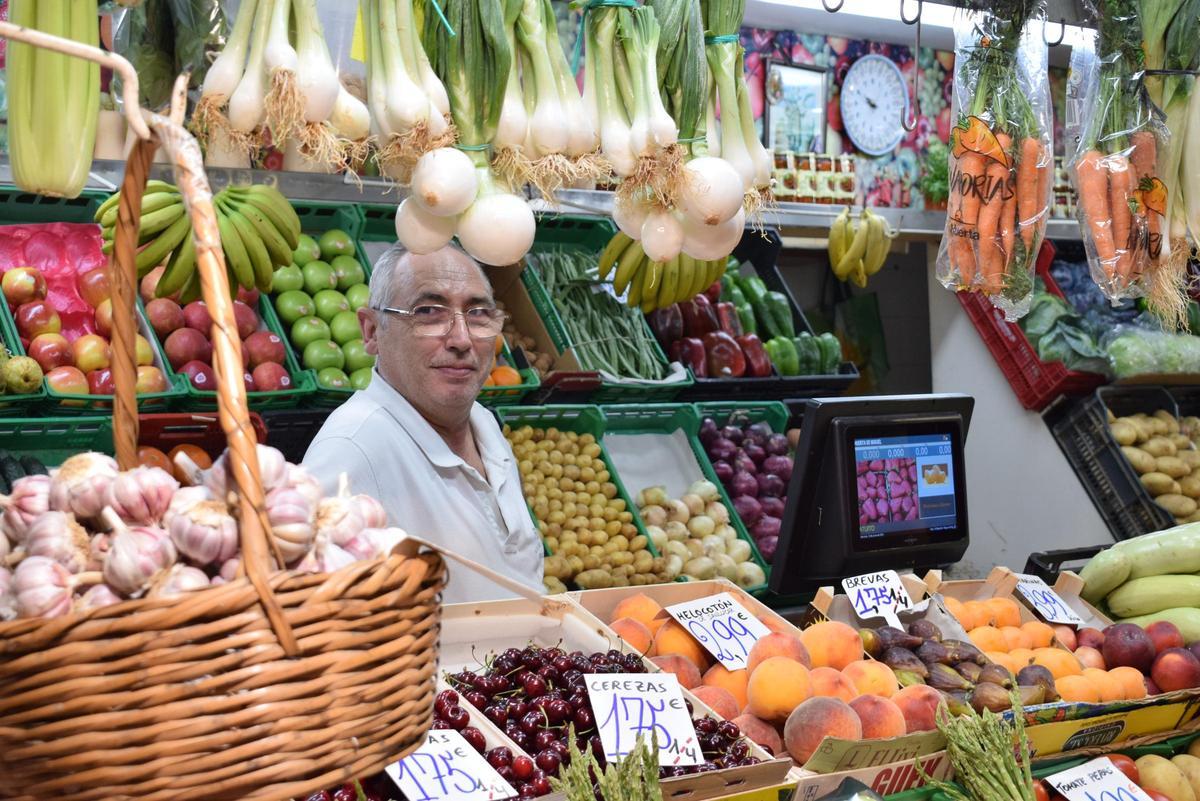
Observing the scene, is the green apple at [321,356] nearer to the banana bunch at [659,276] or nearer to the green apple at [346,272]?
the green apple at [346,272]

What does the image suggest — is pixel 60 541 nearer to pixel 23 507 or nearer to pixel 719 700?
pixel 23 507

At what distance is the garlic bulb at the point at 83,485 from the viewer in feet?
3.34

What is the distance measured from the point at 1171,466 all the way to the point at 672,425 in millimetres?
2127

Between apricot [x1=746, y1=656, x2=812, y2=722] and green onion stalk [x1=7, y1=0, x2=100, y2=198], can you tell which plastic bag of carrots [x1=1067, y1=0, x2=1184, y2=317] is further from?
green onion stalk [x1=7, y1=0, x2=100, y2=198]

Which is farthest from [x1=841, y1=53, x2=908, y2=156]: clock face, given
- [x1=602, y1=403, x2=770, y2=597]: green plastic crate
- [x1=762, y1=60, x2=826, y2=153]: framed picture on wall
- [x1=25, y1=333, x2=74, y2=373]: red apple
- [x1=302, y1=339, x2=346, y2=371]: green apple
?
[x1=25, y1=333, x2=74, y2=373]: red apple

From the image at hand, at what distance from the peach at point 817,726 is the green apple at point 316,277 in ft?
8.92

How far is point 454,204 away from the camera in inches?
71.4

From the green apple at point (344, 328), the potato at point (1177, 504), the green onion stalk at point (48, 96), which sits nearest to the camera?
the green onion stalk at point (48, 96)

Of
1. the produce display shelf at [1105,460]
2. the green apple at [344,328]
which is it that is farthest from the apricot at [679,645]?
the produce display shelf at [1105,460]

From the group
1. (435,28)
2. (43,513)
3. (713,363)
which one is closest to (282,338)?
(713,363)

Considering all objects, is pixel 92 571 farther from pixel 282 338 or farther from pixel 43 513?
pixel 282 338

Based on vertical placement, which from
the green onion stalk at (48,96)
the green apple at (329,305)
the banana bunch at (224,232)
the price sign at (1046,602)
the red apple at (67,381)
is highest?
the green onion stalk at (48,96)

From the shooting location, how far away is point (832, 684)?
2041 mm

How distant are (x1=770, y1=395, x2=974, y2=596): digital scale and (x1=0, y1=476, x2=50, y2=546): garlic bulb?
1.94 m
